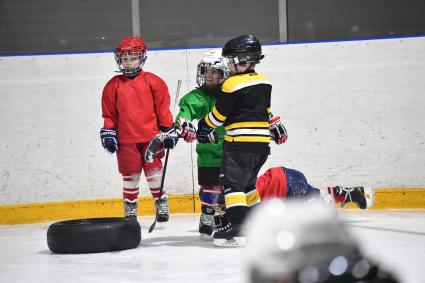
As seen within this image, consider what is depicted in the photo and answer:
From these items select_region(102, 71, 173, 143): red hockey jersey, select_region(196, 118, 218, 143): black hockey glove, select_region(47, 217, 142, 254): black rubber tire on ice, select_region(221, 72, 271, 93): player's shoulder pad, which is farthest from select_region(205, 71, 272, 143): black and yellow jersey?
select_region(102, 71, 173, 143): red hockey jersey

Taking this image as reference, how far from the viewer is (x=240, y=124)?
3.57 m

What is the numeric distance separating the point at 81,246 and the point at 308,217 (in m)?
3.21

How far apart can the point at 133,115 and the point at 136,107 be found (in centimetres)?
5

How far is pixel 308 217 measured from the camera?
0.52 m

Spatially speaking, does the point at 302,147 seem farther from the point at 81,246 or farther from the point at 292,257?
the point at 292,257

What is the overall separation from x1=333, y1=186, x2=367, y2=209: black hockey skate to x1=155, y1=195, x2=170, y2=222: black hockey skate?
1.09 m

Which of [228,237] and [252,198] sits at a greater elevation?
[252,198]

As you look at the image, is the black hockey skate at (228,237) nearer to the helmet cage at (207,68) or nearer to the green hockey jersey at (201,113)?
the green hockey jersey at (201,113)

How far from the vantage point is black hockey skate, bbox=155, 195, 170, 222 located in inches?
178

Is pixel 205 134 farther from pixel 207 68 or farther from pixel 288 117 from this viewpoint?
pixel 288 117

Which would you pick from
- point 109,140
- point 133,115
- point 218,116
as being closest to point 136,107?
point 133,115

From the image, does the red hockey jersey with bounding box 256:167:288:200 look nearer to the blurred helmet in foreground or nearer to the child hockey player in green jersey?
the child hockey player in green jersey

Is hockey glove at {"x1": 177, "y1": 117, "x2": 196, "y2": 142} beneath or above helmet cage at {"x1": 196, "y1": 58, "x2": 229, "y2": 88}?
beneath

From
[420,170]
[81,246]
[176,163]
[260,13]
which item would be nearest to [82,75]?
[176,163]
